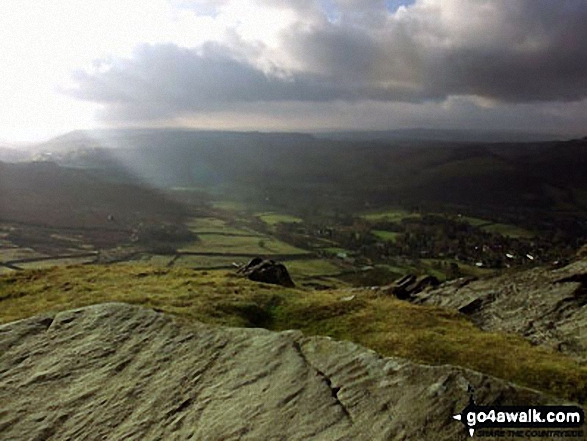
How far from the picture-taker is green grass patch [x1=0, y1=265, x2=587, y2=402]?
25.9 m

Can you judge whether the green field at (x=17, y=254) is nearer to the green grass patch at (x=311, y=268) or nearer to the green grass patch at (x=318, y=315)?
the green grass patch at (x=311, y=268)

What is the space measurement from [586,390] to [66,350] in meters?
25.4

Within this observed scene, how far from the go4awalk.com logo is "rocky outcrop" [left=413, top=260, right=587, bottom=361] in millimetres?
A: 20537

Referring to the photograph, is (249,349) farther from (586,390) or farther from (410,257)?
(410,257)

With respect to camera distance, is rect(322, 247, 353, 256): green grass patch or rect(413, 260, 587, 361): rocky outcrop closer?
rect(413, 260, 587, 361): rocky outcrop

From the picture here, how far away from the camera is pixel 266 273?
54125 mm

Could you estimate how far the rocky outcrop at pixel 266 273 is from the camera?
53312 mm

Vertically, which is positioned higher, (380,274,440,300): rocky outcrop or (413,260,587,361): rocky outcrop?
(413,260,587,361): rocky outcrop

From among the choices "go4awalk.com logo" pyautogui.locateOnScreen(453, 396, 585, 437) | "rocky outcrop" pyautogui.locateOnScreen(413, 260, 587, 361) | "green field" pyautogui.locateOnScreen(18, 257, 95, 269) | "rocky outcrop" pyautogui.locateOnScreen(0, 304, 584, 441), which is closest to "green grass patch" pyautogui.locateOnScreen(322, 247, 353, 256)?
"green field" pyautogui.locateOnScreen(18, 257, 95, 269)

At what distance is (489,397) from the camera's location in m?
14.4

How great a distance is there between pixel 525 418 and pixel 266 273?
41.7 metres

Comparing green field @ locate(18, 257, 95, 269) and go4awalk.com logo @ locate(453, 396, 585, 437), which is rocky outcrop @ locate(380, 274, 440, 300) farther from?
green field @ locate(18, 257, 95, 269)

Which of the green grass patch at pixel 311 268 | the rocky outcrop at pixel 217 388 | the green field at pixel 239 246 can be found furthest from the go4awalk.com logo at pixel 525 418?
the green field at pixel 239 246

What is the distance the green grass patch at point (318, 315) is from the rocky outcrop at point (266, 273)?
7.25 m
